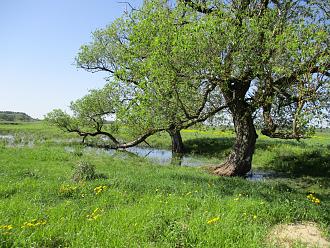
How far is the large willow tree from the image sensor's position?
1459cm

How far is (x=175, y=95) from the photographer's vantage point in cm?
1764

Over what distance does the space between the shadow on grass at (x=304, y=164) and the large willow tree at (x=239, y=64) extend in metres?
6.12

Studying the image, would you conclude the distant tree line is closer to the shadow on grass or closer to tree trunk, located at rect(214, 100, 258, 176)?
tree trunk, located at rect(214, 100, 258, 176)

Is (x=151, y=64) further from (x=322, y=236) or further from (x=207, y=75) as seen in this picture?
(x=322, y=236)

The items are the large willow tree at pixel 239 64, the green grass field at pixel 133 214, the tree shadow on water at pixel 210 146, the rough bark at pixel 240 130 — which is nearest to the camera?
the green grass field at pixel 133 214

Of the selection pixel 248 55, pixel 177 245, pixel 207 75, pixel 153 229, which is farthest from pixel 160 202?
pixel 248 55

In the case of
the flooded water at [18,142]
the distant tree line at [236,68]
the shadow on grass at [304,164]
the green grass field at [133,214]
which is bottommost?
the green grass field at [133,214]

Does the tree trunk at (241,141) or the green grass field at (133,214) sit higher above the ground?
the tree trunk at (241,141)

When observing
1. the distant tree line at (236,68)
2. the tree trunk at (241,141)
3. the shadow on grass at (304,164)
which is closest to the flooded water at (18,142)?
the distant tree line at (236,68)

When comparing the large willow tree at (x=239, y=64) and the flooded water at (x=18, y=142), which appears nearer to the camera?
the large willow tree at (x=239, y=64)

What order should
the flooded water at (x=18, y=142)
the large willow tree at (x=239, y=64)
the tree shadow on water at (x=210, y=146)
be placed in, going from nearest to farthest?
the large willow tree at (x=239, y=64)
the tree shadow on water at (x=210, y=146)
the flooded water at (x=18, y=142)

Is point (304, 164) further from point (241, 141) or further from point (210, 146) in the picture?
point (210, 146)

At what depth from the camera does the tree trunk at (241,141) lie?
1989 cm

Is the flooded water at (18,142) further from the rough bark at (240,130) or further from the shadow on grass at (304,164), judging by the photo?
the shadow on grass at (304,164)
